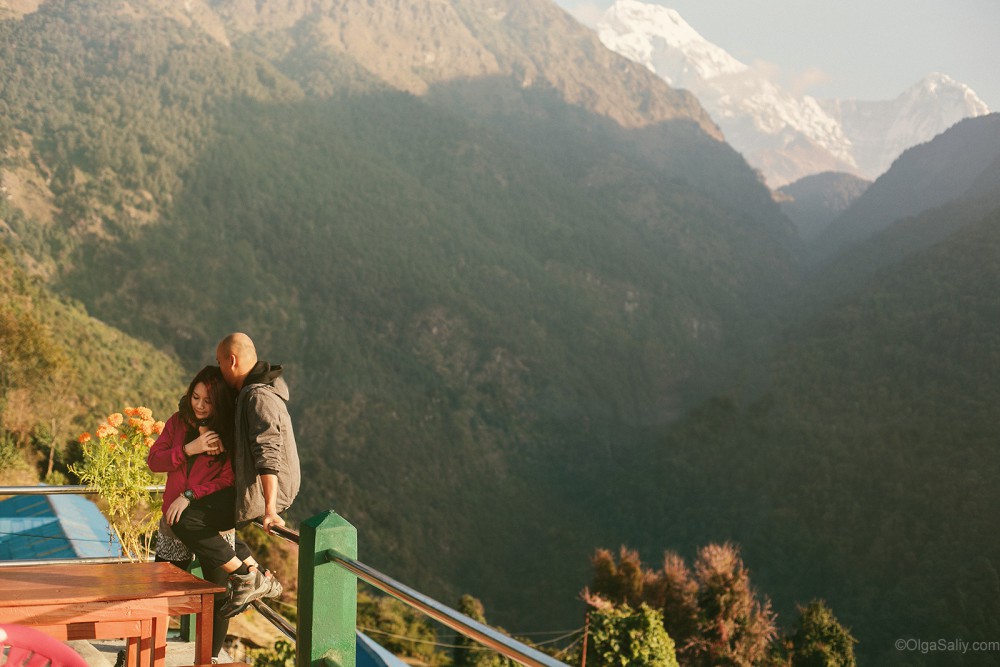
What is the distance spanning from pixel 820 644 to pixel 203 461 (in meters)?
29.2

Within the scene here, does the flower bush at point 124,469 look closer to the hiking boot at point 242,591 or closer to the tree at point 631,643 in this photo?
the hiking boot at point 242,591

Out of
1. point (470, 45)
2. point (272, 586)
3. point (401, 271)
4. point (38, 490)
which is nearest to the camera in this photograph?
point (272, 586)

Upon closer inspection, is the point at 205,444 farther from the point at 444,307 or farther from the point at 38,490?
the point at 444,307

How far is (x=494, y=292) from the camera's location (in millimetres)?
88375

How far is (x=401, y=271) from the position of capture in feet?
270

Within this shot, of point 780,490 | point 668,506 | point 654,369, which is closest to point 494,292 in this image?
point 654,369

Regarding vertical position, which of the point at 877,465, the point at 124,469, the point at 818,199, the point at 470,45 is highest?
the point at 818,199

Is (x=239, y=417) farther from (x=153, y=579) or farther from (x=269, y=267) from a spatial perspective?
(x=269, y=267)

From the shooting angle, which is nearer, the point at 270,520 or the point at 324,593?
the point at 324,593

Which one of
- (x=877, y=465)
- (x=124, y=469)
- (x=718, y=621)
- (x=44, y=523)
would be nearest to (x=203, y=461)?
(x=124, y=469)

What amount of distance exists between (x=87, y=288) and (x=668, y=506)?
163 ft

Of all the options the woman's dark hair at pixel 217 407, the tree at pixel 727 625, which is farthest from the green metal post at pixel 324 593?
the tree at pixel 727 625

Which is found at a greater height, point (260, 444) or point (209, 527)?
point (260, 444)

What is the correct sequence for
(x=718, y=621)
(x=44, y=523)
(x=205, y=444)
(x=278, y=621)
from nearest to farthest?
(x=205, y=444) < (x=278, y=621) < (x=44, y=523) < (x=718, y=621)
